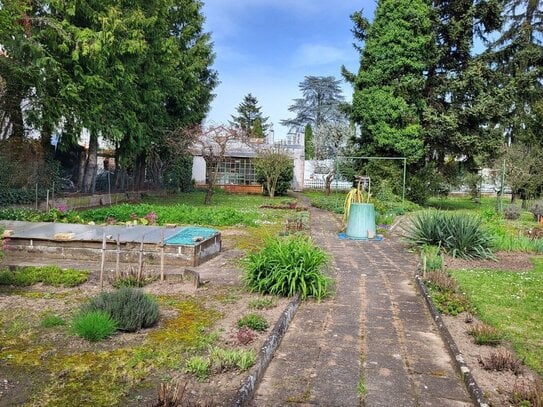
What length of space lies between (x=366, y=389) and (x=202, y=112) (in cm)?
2840

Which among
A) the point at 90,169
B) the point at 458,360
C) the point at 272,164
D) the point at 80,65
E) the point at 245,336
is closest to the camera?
the point at 458,360

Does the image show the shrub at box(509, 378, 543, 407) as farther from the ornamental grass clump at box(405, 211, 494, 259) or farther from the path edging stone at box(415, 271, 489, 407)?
the ornamental grass clump at box(405, 211, 494, 259)

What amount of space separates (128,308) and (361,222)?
8440mm

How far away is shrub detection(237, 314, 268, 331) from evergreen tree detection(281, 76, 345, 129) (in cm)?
5517

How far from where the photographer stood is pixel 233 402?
2994mm

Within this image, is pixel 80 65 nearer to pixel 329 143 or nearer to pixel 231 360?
pixel 231 360

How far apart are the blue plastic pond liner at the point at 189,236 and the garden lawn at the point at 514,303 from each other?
15.4ft

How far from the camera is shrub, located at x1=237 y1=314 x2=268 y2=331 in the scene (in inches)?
182

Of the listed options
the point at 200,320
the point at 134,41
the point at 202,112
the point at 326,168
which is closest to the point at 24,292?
the point at 200,320

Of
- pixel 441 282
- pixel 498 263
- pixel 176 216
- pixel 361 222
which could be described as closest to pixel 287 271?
pixel 441 282

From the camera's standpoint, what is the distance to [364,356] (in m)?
4.15

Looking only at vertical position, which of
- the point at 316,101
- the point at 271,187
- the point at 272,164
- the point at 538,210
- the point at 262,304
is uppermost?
the point at 316,101

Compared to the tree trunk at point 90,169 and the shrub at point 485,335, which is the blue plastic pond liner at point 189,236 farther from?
the tree trunk at point 90,169

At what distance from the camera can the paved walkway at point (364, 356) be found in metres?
3.39
